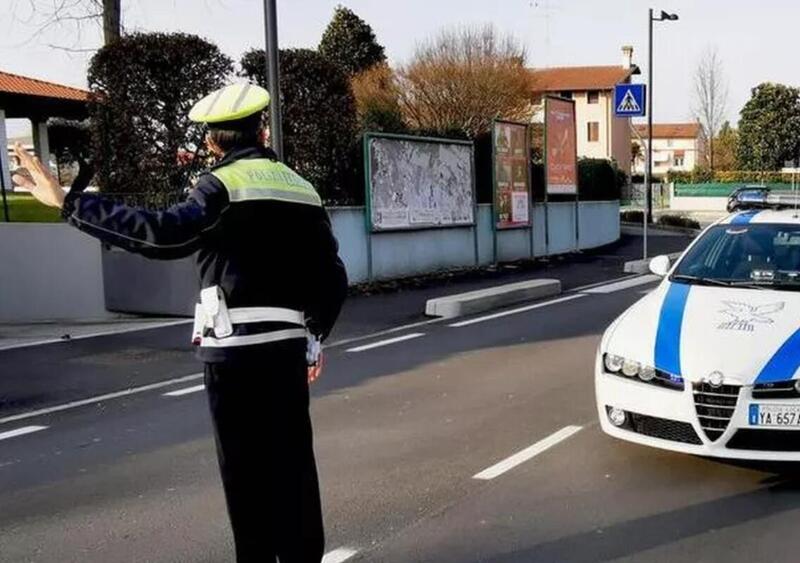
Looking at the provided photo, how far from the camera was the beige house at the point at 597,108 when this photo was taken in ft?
246

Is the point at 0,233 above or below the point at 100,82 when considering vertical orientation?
below

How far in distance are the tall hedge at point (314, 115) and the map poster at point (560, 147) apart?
6.41 meters

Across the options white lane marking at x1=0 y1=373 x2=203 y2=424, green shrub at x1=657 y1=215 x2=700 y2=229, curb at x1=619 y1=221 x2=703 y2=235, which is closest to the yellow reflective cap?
white lane marking at x1=0 y1=373 x2=203 y2=424

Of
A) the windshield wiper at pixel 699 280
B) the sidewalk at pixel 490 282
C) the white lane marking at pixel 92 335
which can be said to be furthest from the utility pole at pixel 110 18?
the windshield wiper at pixel 699 280

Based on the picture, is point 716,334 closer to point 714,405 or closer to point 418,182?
point 714,405

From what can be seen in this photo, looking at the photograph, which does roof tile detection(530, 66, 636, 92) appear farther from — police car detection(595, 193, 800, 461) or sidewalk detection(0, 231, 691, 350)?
police car detection(595, 193, 800, 461)

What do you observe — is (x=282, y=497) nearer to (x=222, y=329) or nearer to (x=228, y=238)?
(x=222, y=329)

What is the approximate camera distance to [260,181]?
327cm

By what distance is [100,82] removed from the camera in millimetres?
16047

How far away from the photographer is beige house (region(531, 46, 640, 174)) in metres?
74.9

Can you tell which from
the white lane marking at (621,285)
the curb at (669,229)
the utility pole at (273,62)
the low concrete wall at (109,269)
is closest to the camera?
the utility pole at (273,62)

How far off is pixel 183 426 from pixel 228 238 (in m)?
4.28

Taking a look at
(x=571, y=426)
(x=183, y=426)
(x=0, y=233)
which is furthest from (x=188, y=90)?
(x=571, y=426)

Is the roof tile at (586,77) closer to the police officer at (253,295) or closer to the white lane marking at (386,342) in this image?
the white lane marking at (386,342)
